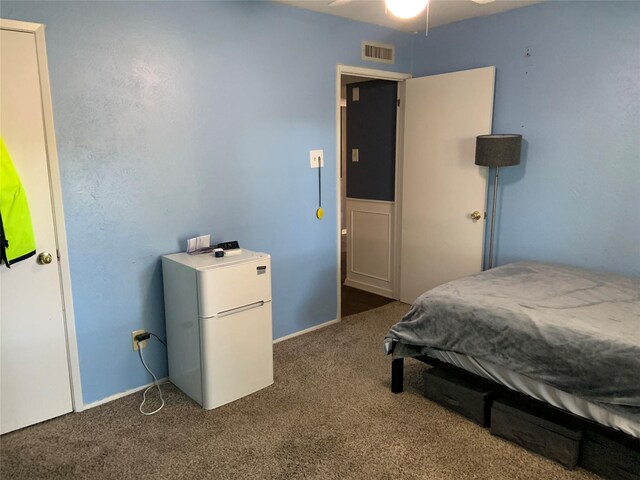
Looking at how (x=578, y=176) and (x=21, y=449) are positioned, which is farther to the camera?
(x=578, y=176)

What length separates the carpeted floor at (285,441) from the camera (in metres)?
2.12

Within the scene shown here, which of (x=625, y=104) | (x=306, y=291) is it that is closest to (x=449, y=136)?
(x=625, y=104)

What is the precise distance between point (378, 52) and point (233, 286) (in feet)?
8.04

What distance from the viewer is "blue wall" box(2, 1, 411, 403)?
2.47 metres

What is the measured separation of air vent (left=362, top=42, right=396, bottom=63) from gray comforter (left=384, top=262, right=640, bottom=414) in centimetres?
204

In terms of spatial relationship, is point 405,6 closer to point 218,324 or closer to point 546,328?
point 546,328

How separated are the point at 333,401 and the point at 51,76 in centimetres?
233

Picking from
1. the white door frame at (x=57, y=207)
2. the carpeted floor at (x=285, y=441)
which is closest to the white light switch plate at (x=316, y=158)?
the carpeted floor at (x=285, y=441)

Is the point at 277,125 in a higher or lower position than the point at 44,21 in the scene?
lower

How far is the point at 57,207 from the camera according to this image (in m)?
2.42

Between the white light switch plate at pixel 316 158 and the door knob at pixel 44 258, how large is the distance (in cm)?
190

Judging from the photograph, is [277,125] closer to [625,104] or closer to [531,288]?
[531,288]

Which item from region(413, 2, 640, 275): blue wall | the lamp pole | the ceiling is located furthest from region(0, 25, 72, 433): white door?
region(413, 2, 640, 275): blue wall

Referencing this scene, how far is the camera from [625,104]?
2979 millimetres
